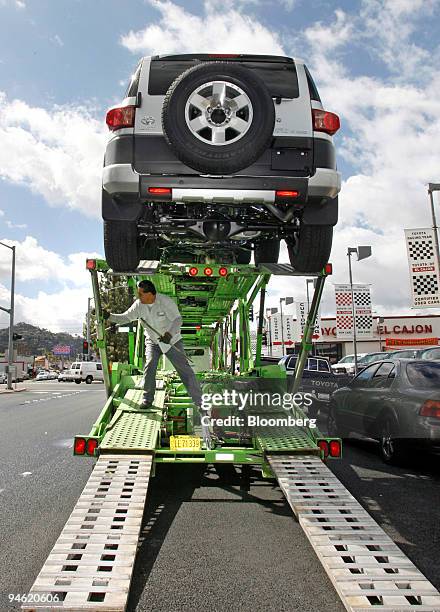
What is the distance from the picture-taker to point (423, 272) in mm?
15938

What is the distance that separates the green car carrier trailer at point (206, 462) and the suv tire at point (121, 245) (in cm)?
20

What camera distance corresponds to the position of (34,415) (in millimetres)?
14164

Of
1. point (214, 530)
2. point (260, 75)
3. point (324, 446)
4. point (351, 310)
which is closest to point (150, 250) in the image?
point (260, 75)

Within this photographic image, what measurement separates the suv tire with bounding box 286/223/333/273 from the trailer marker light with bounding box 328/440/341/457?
1702 millimetres

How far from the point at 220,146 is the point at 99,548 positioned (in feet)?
9.57

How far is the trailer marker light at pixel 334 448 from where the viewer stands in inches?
213

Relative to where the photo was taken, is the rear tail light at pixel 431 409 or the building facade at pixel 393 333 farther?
the building facade at pixel 393 333

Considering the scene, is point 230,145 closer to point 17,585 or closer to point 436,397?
→ point 17,585

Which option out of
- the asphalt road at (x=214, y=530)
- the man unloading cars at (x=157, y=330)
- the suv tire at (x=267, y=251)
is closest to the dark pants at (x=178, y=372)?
the man unloading cars at (x=157, y=330)

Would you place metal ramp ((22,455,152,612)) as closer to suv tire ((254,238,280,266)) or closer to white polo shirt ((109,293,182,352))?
white polo shirt ((109,293,182,352))

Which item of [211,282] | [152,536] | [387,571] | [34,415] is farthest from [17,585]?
[34,415]

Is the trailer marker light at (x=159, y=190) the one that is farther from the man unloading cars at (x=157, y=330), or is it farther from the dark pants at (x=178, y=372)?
the dark pants at (x=178, y=372)

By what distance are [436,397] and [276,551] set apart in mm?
3294

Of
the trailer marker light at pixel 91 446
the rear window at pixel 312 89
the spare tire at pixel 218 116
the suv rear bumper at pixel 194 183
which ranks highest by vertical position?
the rear window at pixel 312 89
